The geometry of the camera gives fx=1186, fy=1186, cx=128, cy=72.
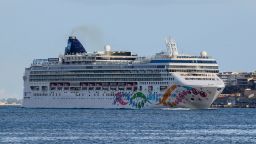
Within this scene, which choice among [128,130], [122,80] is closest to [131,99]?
[122,80]

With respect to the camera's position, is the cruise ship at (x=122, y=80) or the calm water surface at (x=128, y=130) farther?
the cruise ship at (x=122, y=80)

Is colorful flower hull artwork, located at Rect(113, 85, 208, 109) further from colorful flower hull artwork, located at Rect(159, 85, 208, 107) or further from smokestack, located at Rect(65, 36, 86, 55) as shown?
smokestack, located at Rect(65, 36, 86, 55)

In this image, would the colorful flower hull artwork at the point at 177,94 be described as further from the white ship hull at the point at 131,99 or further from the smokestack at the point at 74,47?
the smokestack at the point at 74,47

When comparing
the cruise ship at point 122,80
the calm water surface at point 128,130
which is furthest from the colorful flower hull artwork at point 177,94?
the calm water surface at point 128,130

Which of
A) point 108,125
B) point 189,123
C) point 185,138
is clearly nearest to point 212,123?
point 189,123

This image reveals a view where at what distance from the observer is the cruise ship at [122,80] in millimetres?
157375

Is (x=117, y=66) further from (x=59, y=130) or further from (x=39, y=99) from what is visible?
(x=59, y=130)

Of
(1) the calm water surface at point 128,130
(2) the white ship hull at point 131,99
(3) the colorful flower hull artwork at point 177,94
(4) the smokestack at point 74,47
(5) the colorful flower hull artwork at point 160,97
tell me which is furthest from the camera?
(4) the smokestack at point 74,47

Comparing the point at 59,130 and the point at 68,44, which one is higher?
the point at 68,44

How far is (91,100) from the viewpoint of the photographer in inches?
6673

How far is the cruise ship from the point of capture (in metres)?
157

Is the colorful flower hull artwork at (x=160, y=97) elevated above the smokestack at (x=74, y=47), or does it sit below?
below

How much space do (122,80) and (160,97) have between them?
10.2 metres

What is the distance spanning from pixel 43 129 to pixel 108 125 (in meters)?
10.2
